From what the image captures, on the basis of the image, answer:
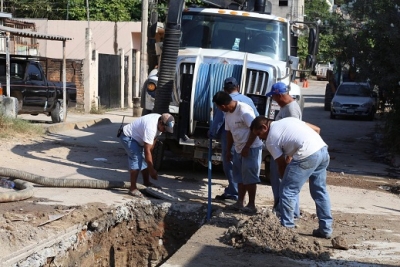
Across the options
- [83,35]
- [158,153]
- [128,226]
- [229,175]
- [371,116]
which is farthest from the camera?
[83,35]

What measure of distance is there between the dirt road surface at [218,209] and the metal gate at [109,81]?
10.1 meters

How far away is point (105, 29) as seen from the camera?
1270 inches

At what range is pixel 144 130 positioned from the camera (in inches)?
378

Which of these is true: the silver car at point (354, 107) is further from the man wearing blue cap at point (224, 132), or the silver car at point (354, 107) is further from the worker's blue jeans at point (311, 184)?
the worker's blue jeans at point (311, 184)

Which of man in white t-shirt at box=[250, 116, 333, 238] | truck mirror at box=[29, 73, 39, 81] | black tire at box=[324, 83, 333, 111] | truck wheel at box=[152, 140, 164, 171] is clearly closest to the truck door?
truck mirror at box=[29, 73, 39, 81]

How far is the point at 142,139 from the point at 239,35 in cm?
358

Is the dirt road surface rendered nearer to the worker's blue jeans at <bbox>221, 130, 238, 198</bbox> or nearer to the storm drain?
the storm drain

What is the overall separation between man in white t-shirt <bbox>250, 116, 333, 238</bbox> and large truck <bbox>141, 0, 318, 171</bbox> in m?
3.02

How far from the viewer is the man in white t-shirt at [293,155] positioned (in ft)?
24.8

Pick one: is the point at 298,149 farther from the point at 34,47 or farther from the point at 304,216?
the point at 34,47

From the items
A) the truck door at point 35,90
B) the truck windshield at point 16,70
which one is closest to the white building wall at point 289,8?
the truck door at point 35,90

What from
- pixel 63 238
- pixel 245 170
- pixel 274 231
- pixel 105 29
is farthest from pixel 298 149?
pixel 105 29

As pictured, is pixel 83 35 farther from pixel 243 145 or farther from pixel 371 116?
pixel 243 145

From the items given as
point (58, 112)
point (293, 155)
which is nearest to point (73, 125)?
point (58, 112)
